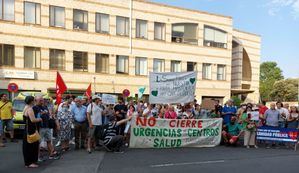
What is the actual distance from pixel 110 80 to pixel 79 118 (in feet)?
71.0

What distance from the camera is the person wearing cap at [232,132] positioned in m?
14.2

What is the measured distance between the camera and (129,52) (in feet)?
113

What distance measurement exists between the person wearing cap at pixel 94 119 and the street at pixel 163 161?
57cm

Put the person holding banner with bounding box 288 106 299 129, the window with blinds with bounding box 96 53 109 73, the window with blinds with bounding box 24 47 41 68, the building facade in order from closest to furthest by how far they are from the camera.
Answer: the person holding banner with bounding box 288 106 299 129 < the building facade < the window with blinds with bounding box 24 47 41 68 < the window with blinds with bounding box 96 53 109 73

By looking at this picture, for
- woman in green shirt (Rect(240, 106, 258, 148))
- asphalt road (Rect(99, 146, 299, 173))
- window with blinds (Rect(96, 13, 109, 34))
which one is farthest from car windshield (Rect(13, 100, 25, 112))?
window with blinds (Rect(96, 13, 109, 34))

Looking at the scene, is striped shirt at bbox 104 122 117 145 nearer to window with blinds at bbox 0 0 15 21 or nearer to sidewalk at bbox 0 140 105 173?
sidewalk at bbox 0 140 105 173

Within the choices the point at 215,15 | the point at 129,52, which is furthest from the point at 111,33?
the point at 215,15

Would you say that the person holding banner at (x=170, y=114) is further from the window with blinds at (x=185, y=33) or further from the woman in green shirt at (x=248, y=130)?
the window with blinds at (x=185, y=33)

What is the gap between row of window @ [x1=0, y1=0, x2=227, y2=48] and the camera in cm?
2950

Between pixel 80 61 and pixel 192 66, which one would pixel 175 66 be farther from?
pixel 80 61

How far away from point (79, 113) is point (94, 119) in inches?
22.4

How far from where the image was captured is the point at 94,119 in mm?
11953

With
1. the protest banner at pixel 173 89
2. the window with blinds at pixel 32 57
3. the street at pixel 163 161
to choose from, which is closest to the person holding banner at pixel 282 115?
the street at pixel 163 161

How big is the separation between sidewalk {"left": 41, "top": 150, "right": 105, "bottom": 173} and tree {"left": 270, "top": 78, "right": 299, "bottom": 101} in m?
81.1
